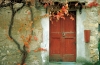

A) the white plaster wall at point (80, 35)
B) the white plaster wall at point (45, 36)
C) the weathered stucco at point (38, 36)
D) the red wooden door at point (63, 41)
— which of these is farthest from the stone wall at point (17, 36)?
the white plaster wall at point (80, 35)

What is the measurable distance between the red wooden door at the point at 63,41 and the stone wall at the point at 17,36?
0.59 meters

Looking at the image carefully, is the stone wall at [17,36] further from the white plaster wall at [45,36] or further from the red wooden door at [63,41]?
the red wooden door at [63,41]

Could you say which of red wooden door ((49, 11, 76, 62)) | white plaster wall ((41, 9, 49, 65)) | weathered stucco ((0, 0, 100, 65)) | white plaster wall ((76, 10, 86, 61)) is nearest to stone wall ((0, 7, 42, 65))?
weathered stucco ((0, 0, 100, 65))

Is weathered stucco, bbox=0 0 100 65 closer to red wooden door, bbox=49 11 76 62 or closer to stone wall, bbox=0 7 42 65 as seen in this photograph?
stone wall, bbox=0 7 42 65

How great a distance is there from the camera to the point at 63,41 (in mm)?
9391

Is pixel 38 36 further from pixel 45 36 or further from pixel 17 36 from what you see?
pixel 17 36

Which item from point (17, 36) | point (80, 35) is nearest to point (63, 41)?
point (80, 35)

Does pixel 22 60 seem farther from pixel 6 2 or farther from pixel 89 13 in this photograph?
pixel 89 13

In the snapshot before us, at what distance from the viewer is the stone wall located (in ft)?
29.7

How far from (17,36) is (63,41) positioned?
1709 millimetres

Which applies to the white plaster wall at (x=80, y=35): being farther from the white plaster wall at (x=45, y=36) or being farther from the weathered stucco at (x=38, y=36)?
the white plaster wall at (x=45, y=36)

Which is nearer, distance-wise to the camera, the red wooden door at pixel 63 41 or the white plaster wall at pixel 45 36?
the white plaster wall at pixel 45 36

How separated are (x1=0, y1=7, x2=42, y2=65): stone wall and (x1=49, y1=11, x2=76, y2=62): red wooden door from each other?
1.93ft

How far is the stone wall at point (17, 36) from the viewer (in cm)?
904
